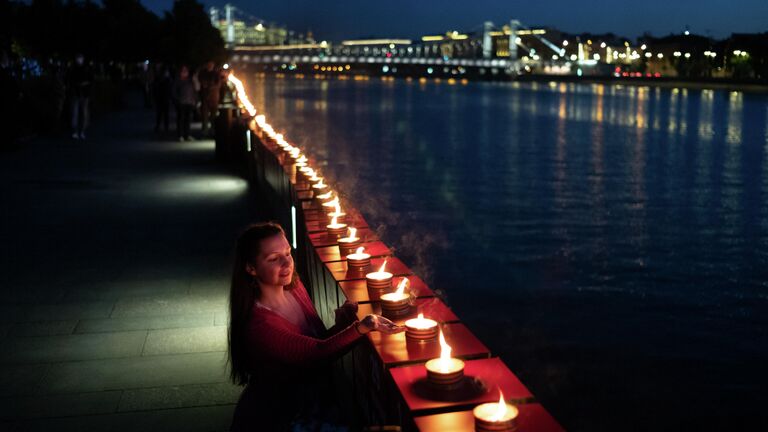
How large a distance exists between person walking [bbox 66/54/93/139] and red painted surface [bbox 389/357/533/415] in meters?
17.0

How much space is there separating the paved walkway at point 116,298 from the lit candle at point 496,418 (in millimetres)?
2127

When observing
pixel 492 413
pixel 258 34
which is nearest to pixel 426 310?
pixel 492 413

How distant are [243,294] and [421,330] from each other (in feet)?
2.08

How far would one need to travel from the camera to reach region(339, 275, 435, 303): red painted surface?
3.78 m

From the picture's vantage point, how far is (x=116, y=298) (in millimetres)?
6496

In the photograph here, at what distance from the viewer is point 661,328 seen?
7484 millimetres

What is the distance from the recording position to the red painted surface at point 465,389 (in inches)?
103

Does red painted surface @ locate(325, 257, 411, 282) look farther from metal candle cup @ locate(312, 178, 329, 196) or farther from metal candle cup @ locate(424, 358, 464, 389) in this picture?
metal candle cup @ locate(312, 178, 329, 196)

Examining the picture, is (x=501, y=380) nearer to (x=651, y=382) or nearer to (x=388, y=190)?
(x=651, y=382)

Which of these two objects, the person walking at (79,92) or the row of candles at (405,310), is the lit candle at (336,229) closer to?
the row of candles at (405,310)

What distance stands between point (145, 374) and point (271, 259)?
192 cm

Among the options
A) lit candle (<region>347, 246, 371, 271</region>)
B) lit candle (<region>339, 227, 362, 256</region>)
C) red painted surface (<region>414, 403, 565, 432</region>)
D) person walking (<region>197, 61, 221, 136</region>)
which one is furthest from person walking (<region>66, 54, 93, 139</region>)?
red painted surface (<region>414, 403, 565, 432</region>)

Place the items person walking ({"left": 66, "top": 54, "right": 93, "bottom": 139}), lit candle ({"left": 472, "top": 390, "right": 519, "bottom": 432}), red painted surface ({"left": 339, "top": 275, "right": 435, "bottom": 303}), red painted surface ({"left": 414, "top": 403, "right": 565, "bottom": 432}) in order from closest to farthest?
lit candle ({"left": 472, "top": 390, "right": 519, "bottom": 432}) → red painted surface ({"left": 414, "top": 403, "right": 565, "bottom": 432}) → red painted surface ({"left": 339, "top": 275, "right": 435, "bottom": 303}) → person walking ({"left": 66, "top": 54, "right": 93, "bottom": 139})

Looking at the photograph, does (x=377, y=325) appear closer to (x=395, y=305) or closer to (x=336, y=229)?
(x=395, y=305)
